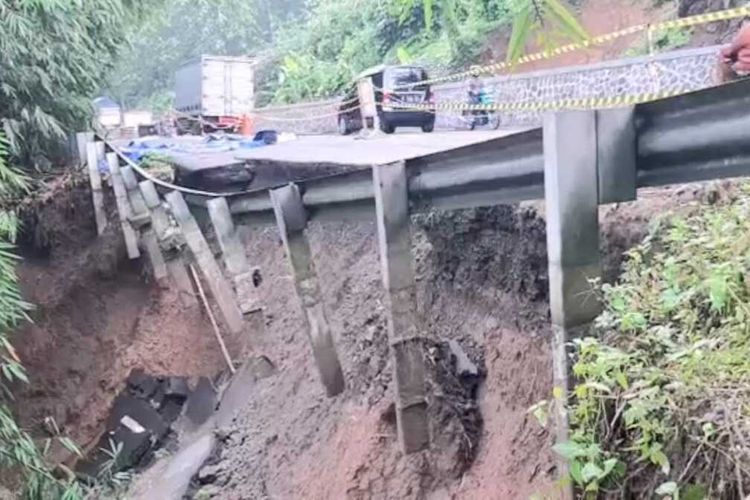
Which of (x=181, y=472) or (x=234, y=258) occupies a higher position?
(x=234, y=258)

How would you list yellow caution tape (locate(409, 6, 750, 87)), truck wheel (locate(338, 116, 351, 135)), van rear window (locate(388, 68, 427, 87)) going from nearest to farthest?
1. yellow caution tape (locate(409, 6, 750, 87))
2. van rear window (locate(388, 68, 427, 87))
3. truck wheel (locate(338, 116, 351, 135))

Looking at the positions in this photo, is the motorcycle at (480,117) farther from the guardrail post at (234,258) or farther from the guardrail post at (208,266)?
the guardrail post at (234,258)

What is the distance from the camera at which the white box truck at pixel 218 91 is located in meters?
23.8

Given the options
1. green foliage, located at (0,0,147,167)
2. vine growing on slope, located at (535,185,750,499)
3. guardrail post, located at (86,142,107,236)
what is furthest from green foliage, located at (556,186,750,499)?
guardrail post, located at (86,142,107,236)

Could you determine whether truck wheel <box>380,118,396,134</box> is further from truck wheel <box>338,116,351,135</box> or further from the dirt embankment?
the dirt embankment

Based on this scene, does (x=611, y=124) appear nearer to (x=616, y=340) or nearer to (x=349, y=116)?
(x=616, y=340)

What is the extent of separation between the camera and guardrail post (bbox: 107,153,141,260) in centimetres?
891

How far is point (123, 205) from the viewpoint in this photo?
893cm

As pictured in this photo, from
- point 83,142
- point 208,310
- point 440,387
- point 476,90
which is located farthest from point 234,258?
point 476,90

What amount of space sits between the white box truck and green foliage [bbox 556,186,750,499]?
21.3m

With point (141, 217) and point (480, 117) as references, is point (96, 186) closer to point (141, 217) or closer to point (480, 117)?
point (141, 217)

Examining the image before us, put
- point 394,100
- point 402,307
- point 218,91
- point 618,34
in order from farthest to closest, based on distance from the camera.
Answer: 1. point 218,91
2. point 394,100
3. point 618,34
4. point 402,307

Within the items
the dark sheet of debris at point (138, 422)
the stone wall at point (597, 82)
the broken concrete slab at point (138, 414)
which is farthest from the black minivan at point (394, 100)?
the broken concrete slab at point (138, 414)

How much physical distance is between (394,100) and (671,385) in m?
12.3
